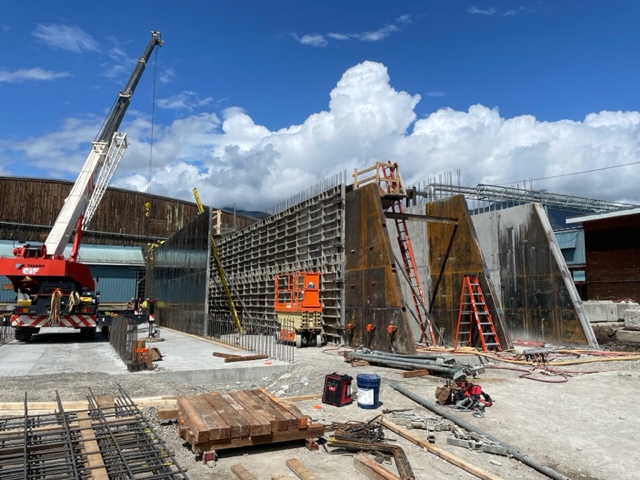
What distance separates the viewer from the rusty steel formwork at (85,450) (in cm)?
476

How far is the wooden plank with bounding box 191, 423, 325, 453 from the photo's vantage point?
558 cm

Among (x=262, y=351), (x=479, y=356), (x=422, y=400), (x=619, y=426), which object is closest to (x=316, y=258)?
(x=262, y=351)

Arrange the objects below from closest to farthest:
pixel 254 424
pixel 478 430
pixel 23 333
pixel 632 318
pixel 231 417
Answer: pixel 254 424 < pixel 231 417 < pixel 478 430 < pixel 23 333 < pixel 632 318

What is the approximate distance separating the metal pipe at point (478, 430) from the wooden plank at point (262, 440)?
2.09m

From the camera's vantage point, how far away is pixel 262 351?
1457 cm

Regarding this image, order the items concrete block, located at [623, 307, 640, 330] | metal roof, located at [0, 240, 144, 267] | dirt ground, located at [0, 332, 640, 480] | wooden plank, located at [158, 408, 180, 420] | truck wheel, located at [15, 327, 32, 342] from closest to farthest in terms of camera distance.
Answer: dirt ground, located at [0, 332, 640, 480]
wooden plank, located at [158, 408, 180, 420]
truck wheel, located at [15, 327, 32, 342]
concrete block, located at [623, 307, 640, 330]
metal roof, located at [0, 240, 144, 267]

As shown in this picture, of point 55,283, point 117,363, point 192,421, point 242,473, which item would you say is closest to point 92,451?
point 192,421

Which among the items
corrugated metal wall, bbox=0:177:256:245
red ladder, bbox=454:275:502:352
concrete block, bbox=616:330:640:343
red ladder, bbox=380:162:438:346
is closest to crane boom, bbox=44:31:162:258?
red ladder, bbox=380:162:438:346

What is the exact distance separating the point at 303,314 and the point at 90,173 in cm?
1226

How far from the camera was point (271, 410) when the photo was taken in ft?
21.3

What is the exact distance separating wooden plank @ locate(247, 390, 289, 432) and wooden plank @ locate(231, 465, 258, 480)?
79 centimetres

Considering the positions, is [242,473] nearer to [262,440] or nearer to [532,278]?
[262,440]

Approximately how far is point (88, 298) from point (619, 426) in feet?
57.4

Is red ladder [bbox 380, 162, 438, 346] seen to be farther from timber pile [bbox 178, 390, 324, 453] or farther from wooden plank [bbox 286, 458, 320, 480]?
wooden plank [bbox 286, 458, 320, 480]
